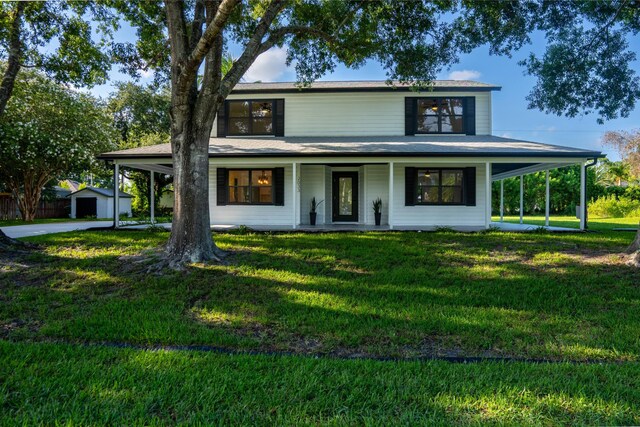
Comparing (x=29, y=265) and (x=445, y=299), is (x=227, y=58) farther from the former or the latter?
(x=445, y=299)

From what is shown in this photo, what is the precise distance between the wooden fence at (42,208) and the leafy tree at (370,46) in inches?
731

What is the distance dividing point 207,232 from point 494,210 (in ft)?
77.2

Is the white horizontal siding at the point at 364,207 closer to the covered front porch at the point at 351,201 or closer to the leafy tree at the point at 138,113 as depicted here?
the covered front porch at the point at 351,201

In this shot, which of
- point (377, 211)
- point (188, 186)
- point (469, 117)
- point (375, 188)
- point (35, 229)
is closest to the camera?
point (188, 186)

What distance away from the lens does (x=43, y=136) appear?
18078 millimetres

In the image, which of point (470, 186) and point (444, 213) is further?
point (444, 213)

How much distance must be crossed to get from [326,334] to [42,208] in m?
26.8

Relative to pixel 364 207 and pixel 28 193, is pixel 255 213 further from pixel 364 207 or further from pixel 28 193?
pixel 28 193

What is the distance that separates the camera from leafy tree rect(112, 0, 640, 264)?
7.05 m

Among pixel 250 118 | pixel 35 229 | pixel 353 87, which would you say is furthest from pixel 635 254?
pixel 35 229

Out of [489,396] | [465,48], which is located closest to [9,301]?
[489,396]

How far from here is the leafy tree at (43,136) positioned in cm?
1781

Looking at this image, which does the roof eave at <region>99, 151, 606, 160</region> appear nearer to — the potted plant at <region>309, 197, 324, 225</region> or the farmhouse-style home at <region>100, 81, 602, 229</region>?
the farmhouse-style home at <region>100, 81, 602, 229</region>

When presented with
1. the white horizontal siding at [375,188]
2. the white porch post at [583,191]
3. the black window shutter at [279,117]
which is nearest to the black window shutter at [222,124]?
the black window shutter at [279,117]
